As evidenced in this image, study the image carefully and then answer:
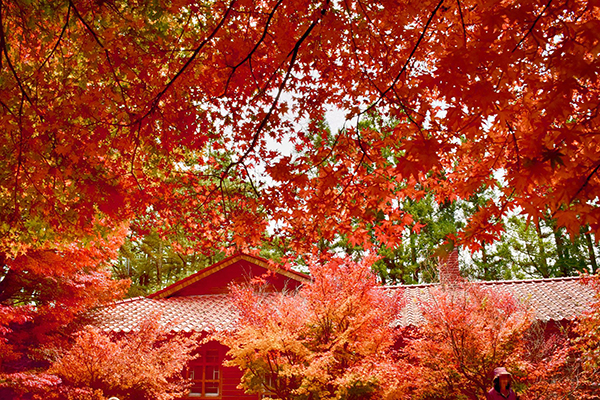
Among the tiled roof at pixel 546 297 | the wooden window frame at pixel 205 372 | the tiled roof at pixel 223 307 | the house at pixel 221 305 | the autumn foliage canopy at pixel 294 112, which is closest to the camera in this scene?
the autumn foliage canopy at pixel 294 112

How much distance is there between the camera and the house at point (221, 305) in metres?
12.3

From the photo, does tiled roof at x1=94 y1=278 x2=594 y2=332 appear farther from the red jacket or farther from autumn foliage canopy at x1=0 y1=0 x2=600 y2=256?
autumn foliage canopy at x1=0 y1=0 x2=600 y2=256

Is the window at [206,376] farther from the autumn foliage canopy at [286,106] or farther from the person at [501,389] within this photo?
the person at [501,389]

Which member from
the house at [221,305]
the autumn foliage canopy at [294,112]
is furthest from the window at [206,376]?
the autumn foliage canopy at [294,112]

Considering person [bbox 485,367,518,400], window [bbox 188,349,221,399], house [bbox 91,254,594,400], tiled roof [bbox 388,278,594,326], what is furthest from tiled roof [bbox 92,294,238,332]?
person [bbox 485,367,518,400]

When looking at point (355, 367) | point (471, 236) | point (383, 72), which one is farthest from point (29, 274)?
point (471, 236)

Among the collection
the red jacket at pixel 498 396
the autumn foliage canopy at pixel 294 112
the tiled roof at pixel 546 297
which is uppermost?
the autumn foliage canopy at pixel 294 112

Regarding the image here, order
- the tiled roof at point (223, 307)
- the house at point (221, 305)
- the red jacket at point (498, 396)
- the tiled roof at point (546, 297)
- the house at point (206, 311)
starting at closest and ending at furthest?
the red jacket at point (498, 396) → the tiled roof at point (546, 297) → the tiled roof at point (223, 307) → the house at point (221, 305) → the house at point (206, 311)

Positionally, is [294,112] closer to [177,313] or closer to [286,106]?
[286,106]

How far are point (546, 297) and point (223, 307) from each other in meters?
9.76

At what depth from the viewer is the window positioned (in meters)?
13.2

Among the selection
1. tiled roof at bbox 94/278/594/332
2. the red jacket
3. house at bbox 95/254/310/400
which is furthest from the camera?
house at bbox 95/254/310/400

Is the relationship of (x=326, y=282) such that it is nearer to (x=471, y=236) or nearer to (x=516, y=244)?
(x=471, y=236)

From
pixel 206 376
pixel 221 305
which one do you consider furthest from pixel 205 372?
pixel 221 305
